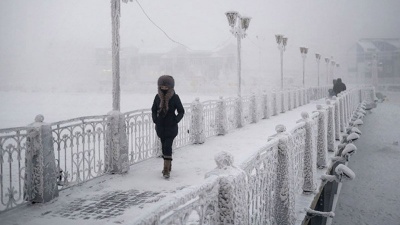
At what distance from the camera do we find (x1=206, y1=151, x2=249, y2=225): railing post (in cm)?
265

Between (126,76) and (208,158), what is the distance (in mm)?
64137

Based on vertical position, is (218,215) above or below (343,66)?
below

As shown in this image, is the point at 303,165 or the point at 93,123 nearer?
the point at 303,165

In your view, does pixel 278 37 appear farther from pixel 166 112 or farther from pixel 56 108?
pixel 56 108

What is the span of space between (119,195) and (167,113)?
1.90 metres

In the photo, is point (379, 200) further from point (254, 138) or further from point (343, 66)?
point (343, 66)

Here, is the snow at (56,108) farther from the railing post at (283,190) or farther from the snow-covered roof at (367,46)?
the snow-covered roof at (367,46)

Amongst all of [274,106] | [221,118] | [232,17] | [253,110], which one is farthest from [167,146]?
[274,106]

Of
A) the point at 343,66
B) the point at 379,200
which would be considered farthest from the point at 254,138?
the point at 343,66

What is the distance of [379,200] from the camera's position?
1357 cm

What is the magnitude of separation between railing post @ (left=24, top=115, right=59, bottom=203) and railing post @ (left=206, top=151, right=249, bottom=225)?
4125 millimetres

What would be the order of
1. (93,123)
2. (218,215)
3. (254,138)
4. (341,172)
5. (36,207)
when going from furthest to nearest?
1. (254,138)
2. (341,172)
3. (93,123)
4. (36,207)
5. (218,215)

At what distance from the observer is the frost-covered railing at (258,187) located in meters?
2.26

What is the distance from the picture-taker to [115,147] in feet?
25.1
